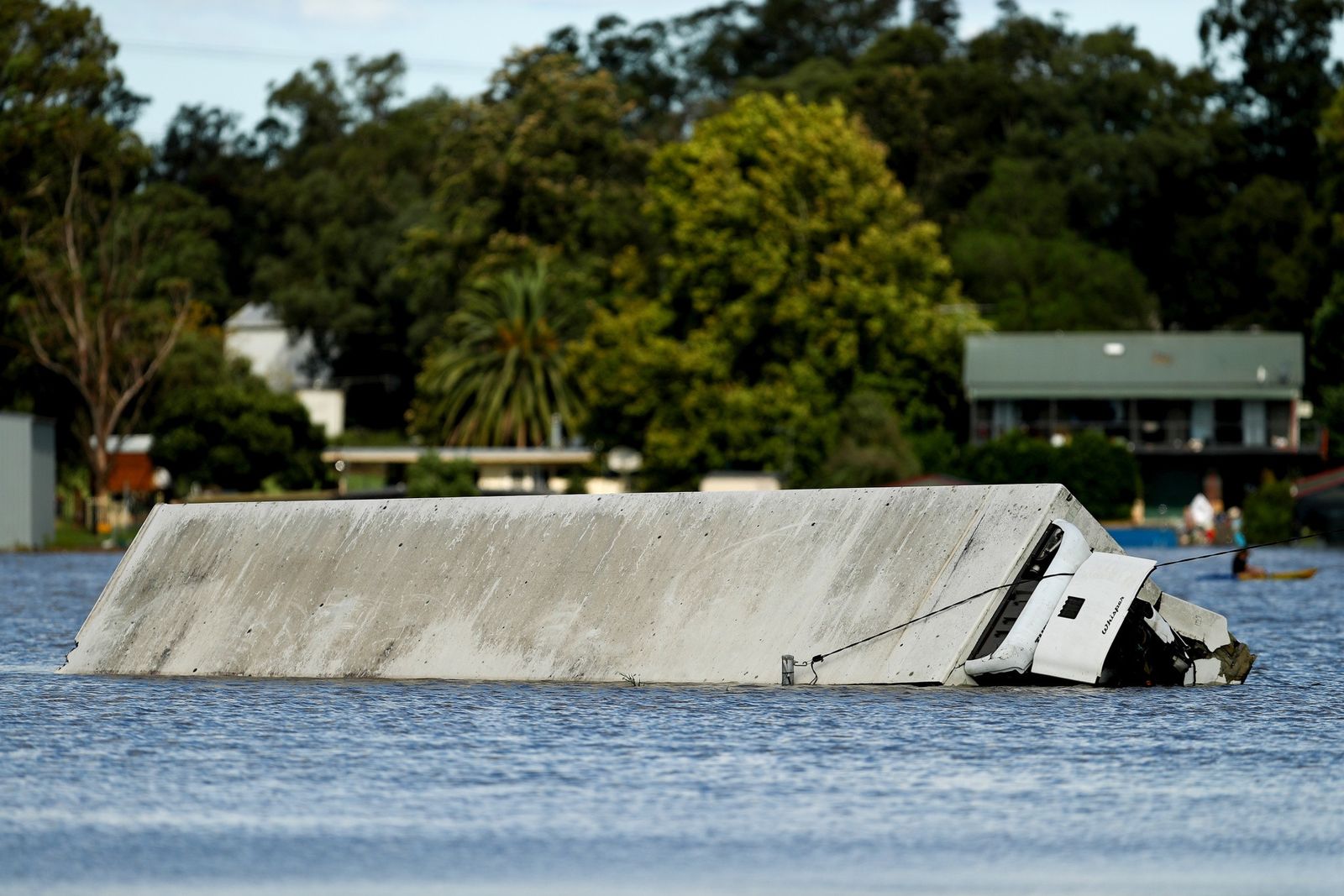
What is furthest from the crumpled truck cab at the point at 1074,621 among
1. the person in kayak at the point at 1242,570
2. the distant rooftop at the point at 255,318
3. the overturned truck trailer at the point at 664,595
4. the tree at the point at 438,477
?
the distant rooftop at the point at 255,318

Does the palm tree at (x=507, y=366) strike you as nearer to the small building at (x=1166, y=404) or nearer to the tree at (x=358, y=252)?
the tree at (x=358, y=252)

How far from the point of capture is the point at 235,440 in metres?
80.8

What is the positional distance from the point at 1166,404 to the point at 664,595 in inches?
2857

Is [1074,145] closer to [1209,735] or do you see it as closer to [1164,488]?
[1164,488]

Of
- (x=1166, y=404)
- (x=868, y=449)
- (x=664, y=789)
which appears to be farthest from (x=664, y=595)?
(x=1166, y=404)

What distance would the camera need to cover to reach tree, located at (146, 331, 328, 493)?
264 feet

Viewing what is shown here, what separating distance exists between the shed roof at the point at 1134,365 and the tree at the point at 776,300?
9.78 metres

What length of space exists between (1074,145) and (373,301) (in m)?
38.7

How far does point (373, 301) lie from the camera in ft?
393

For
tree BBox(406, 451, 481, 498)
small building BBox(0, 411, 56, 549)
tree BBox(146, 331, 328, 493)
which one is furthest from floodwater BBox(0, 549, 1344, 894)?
tree BBox(146, 331, 328, 493)

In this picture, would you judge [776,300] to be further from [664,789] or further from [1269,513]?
[664,789]

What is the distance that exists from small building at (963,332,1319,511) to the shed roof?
5 cm

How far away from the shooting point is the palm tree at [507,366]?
9662 cm

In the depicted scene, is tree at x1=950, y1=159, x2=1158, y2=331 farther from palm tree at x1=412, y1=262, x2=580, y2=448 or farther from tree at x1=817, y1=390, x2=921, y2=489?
tree at x1=817, y1=390, x2=921, y2=489
